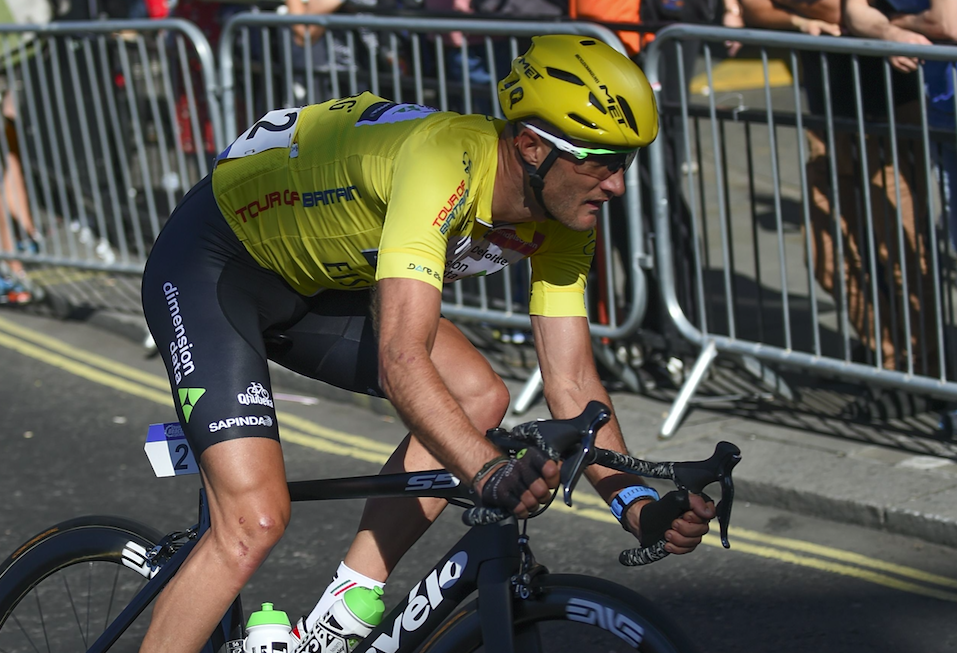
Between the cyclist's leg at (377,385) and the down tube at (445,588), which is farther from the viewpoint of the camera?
the cyclist's leg at (377,385)

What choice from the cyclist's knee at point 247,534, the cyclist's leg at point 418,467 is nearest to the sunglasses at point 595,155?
the cyclist's leg at point 418,467

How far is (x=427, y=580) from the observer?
286 cm

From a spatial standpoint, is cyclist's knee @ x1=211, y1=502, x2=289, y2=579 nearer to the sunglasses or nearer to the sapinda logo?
the sapinda logo

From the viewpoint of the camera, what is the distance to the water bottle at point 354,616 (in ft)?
10.3

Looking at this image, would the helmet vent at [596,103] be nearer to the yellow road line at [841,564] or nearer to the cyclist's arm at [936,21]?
the yellow road line at [841,564]

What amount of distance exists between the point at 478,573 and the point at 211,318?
922 millimetres

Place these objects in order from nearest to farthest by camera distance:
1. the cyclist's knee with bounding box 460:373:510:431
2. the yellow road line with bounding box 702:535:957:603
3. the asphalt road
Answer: the cyclist's knee with bounding box 460:373:510:431
the asphalt road
the yellow road line with bounding box 702:535:957:603

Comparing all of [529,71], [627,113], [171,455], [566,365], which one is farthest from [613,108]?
[171,455]

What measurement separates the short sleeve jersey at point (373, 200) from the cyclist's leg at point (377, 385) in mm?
116

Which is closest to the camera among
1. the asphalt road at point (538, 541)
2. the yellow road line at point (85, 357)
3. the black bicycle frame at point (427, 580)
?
the black bicycle frame at point (427, 580)

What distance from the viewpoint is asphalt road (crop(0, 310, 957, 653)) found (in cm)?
416

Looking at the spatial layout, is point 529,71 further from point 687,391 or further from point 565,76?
point 687,391

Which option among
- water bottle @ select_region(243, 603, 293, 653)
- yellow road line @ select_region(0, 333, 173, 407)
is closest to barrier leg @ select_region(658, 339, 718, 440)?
yellow road line @ select_region(0, 333, 173, 407)

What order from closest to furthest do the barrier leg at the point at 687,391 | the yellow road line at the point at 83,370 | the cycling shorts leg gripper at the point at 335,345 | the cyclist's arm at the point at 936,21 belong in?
the cycling shorts leg gripper at the point at 335,345
the cyclist's arm at the point at 936,21
the barrier leg at the point at 687,391
the yellow road line at the point at 83,370
